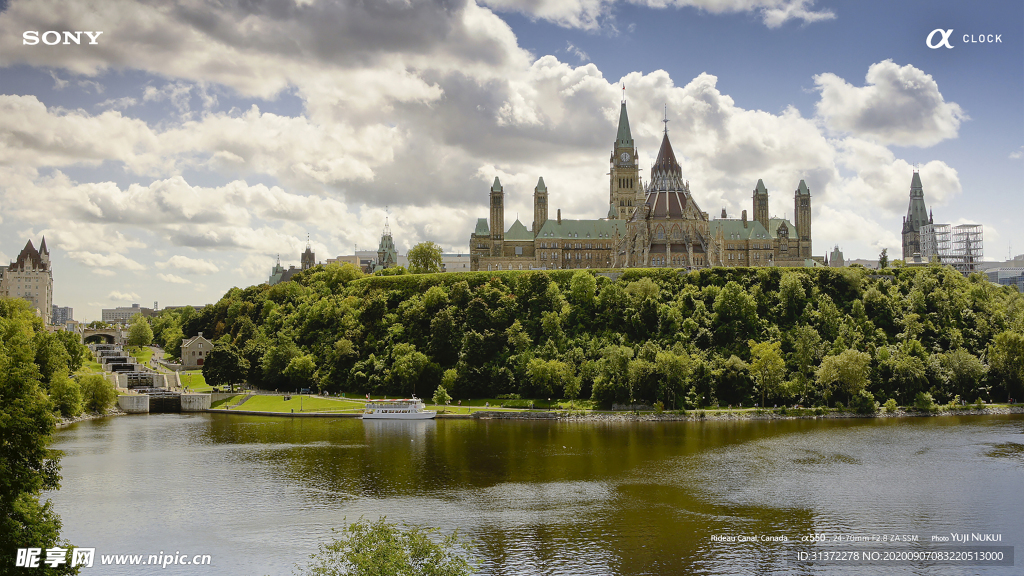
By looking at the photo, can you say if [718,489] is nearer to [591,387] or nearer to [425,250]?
[591,387]

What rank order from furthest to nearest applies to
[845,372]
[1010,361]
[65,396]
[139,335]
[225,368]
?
1. [139,335]
2. [225,368]
3. [1010,361]
4. [65,396]
5. [845,372]

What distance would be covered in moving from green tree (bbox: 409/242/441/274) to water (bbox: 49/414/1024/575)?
7103 centimetres

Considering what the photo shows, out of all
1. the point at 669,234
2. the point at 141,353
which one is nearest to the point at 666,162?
the point at 669,234

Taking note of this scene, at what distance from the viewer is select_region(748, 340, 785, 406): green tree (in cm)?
9125

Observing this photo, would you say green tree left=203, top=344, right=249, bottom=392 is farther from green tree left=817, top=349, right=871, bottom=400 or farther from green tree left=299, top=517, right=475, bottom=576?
green tree left=299, top=517, right=475, bottom=576

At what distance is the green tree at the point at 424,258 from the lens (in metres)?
149

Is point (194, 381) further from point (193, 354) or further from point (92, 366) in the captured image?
point (92, 366)

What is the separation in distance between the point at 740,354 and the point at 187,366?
100m

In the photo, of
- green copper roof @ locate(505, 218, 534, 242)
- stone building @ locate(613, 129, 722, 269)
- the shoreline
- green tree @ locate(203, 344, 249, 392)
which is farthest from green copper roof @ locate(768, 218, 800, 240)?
green tree @ locate(203, 344, 249, 392)

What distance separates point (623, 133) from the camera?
588 feet

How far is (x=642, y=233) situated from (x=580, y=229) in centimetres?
2601

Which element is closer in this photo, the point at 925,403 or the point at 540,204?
the point at 925,403

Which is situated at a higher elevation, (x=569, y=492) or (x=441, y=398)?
(x=441, y=398)

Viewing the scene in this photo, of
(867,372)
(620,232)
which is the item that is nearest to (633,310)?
(867,372)
